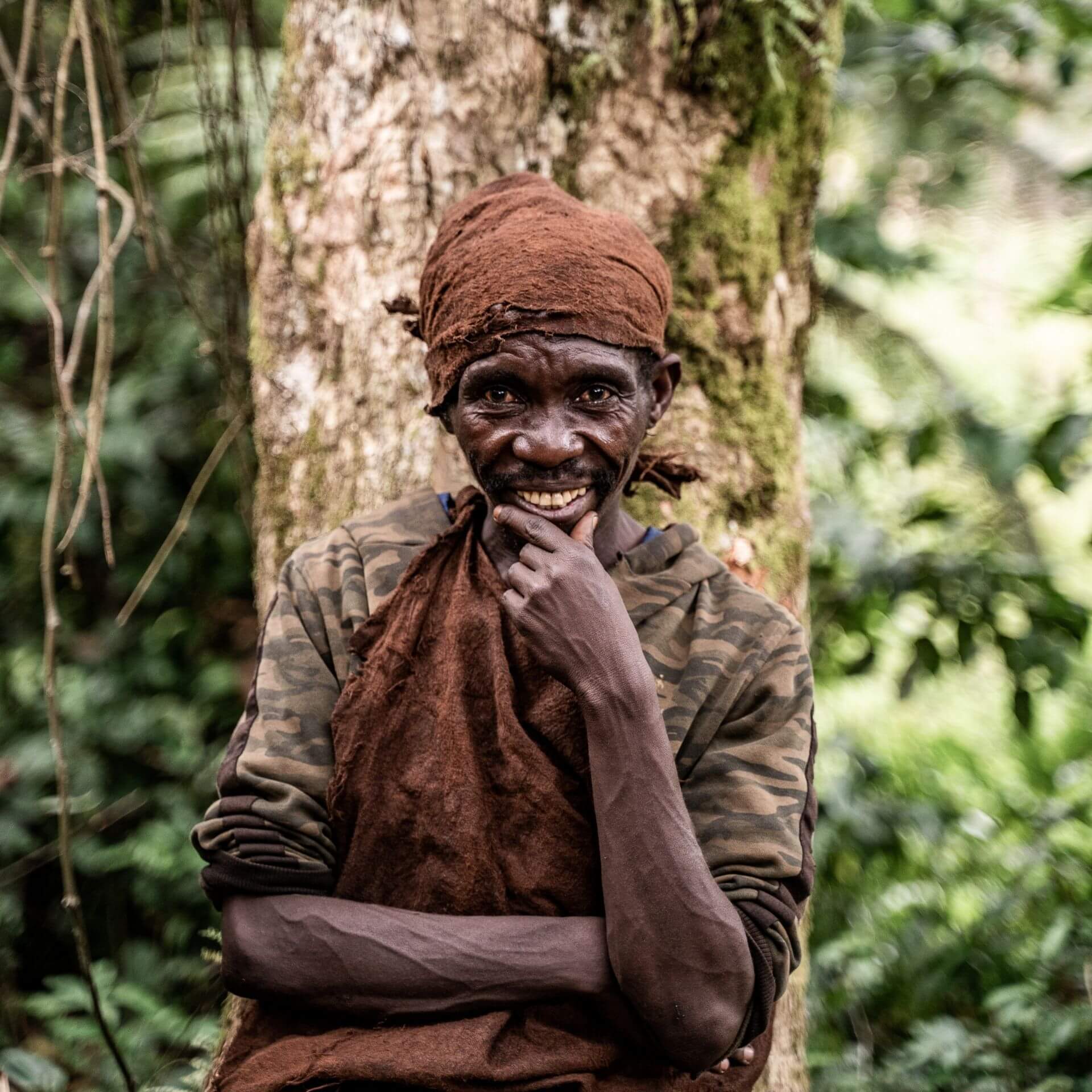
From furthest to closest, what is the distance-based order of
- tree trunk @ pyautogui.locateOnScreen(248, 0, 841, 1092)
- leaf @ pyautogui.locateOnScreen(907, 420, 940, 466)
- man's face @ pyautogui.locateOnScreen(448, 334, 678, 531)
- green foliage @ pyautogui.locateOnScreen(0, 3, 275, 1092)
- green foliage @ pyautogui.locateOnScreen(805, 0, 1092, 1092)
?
green foliage @ pyautogui.locateOnScreen(0, 3, 275, 1092) < leaf @ pyautogui.locateOnScreen(907, 420, 940, 466) < green foliage @ pyautogui.locateOnScreen(805, 0, 1092, 1092) < tree trunk @ pyautogui.locateOnScreen(248, 0, 841, 1092) < man's face @ pyautogui.locateOnScreen(448, 334, 678, 531)

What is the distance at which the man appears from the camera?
177 cm

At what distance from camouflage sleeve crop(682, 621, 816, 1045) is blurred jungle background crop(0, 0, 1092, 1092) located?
1.64 meters

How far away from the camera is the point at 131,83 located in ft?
15.6

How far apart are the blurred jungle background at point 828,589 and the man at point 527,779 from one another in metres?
1.18

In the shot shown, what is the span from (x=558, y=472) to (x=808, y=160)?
1.63 meters

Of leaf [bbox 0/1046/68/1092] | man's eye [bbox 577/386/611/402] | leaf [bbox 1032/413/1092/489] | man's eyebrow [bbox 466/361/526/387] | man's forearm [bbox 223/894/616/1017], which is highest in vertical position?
man's eyebrow [bbox 466/361/526/387]

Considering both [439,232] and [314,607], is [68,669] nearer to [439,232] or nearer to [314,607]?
[314,607]

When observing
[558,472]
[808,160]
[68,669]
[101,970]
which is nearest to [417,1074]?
[558,472]

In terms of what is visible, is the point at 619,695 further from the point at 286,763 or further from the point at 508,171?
→ the point at 508,171

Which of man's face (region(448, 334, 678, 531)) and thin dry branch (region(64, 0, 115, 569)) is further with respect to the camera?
thin dry branch (region(64, 0, 115, 569))

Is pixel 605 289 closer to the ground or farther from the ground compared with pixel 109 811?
farther from the ground

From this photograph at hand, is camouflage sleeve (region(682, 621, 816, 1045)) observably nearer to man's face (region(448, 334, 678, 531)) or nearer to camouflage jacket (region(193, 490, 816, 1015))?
camouflage jacket (region(193, 490, 816, 1015))

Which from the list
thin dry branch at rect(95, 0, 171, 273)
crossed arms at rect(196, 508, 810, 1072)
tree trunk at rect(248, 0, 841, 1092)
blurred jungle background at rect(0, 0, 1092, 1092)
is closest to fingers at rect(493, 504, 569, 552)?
crossed arms at rect(196, 508, 810, 1072)

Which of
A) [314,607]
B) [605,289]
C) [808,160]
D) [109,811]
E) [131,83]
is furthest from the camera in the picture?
[131,83]
